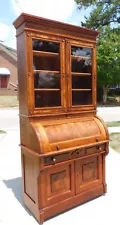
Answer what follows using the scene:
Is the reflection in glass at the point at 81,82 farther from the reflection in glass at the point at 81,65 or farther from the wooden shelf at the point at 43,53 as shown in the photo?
the wooden shelf at the point at 43,53

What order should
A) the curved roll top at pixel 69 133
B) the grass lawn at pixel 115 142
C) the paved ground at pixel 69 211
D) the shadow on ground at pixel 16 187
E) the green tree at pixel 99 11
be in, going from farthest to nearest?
the green tree at pixel 99 11
the grass lawn at pixel 115 142
the shadow on ground at pixel 16 187
the paved ground at pixel 69 211
the curved roll top at pixel 69 133

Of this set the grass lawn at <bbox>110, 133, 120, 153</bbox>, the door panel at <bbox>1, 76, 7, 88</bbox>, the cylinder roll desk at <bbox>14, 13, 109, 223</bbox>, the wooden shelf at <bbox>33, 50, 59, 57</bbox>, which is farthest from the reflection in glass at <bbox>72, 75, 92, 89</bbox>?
the door panel at <bbox>1, 76, 7, 88</bbox>

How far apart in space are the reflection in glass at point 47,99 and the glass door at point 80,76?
0.17 metres

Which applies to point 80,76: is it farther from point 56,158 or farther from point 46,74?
point 56,158

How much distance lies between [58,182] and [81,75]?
1.38 m

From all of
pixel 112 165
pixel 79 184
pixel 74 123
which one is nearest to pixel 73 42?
pixel 74 123

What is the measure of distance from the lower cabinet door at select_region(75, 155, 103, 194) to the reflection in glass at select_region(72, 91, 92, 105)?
0.73 m

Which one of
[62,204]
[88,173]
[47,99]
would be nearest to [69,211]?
[62,204]

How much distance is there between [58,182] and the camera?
263 centimetres

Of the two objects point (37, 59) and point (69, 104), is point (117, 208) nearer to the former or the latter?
point (69, 104)

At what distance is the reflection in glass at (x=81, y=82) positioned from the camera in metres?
2.90

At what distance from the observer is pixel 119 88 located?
23.5 meters

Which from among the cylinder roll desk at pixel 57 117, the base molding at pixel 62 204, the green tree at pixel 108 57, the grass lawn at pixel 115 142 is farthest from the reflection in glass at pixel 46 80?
the green tree at pixel 108 57

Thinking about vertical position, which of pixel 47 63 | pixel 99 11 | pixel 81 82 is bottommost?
pixel 81 82
